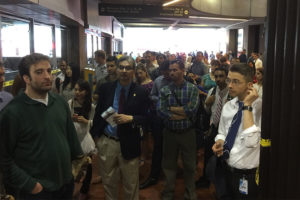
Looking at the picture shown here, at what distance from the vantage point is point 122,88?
3.13 metres

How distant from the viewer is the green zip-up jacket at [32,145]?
186cm

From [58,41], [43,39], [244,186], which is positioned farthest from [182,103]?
[58,41]

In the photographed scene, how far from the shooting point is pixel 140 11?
11195 millimetres

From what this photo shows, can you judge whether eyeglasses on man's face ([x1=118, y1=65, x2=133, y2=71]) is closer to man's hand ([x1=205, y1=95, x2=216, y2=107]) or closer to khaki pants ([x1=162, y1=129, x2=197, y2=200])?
khaki pants ([x1=162, y1=129, x2=197, y2=200])

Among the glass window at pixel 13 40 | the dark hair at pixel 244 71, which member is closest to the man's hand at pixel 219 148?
the dark hair at pixel 244 71

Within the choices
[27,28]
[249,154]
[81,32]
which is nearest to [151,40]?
[81,32]

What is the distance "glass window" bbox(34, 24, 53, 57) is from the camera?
6586mm

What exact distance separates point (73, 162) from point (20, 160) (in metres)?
0.56

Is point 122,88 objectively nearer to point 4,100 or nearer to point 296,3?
point 4,100

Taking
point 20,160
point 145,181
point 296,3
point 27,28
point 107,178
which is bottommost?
point 145,181

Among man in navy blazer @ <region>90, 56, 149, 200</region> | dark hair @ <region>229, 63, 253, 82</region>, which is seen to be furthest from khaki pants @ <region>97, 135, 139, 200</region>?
dark hair @ <region>229, 63, 253, 82</region>

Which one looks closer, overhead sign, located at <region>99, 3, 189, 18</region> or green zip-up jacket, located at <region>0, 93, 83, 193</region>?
green zip-up jacket, located at <region>0, 93, 83, 193</region>

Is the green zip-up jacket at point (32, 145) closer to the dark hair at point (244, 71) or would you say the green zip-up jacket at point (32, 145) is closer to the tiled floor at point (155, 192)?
the dark hair at point (244, 71)

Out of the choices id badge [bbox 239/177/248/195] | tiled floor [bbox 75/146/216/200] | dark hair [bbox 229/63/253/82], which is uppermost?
dark hair [bbox 229/63/253/82]
